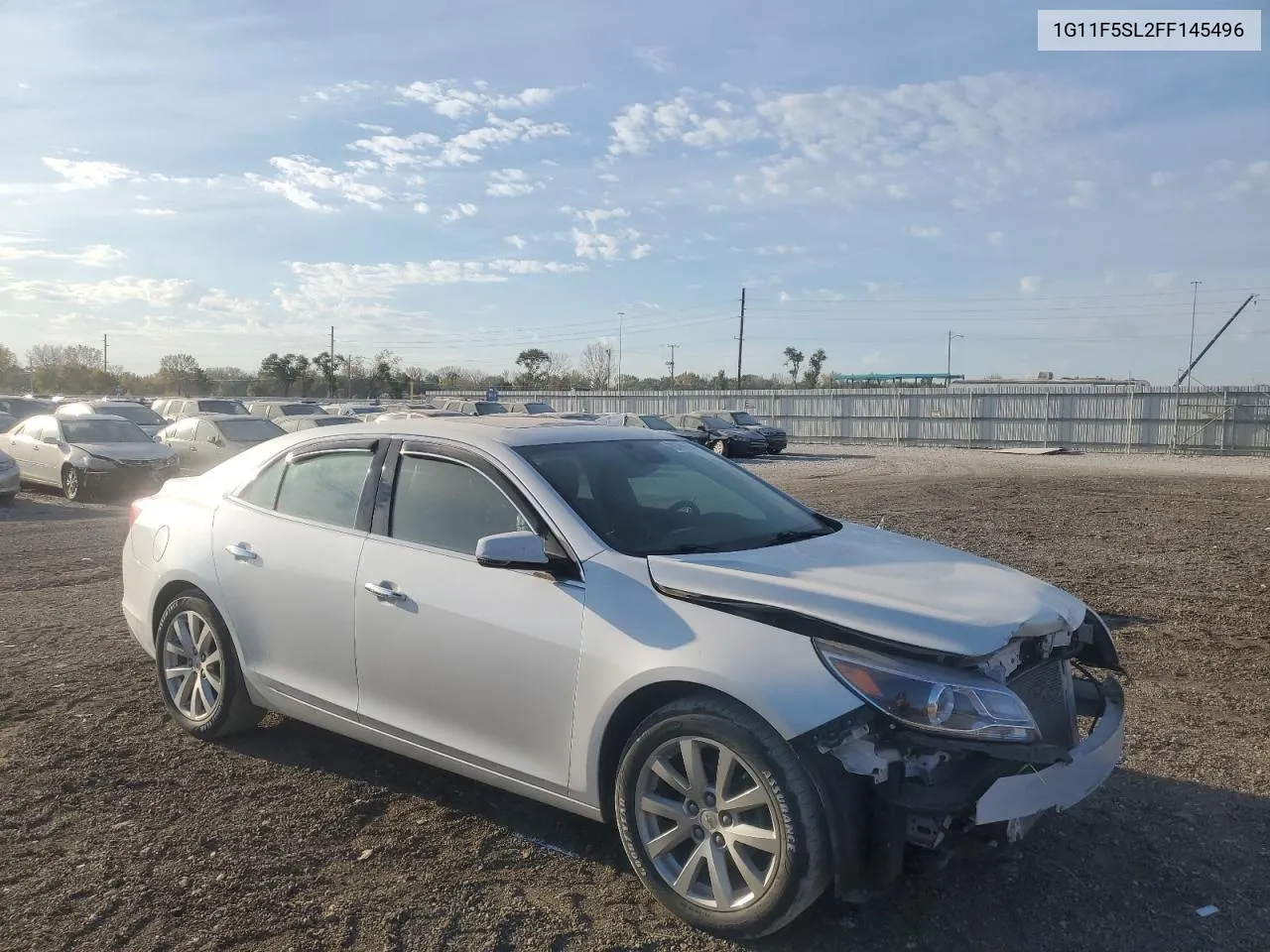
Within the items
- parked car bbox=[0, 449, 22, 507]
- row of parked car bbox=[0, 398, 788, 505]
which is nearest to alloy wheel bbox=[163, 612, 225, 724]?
row of parked car bbox=[0, 398, 788, 505]

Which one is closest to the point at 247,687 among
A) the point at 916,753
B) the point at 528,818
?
the point at 528,818

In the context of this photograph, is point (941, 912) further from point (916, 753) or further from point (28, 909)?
point (28, 909)

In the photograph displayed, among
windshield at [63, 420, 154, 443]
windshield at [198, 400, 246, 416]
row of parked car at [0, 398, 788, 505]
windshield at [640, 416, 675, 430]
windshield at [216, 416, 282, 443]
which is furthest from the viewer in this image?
windshield at [640, 416, 675, 430]

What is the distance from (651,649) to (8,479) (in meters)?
15.8

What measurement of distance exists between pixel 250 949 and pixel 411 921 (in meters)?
0.50

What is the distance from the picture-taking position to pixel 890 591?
10.7 ft

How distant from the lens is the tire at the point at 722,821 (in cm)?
287

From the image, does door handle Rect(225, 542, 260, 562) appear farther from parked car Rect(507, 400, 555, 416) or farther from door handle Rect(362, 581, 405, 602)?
parked car Rect(507, 400, 555, 416)

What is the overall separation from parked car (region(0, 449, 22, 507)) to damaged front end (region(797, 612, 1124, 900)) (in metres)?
16.3

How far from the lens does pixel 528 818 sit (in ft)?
13.2

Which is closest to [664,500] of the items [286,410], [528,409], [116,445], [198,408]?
[116,445]

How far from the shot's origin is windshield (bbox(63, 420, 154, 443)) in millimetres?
17297

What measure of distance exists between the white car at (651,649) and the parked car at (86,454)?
13.3 metres

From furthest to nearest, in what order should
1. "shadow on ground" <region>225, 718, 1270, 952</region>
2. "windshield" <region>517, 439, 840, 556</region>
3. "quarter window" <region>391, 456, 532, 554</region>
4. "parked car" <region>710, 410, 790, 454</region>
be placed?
"parked car" <region>710, 410, 790, 454</region> < "quarter window" <region>391, 456, 532, 554</region> < "windshield" <region>517, 439, 840, 556</region> < "shadow on ground" <region>225, 718, 1270, 952</region>
